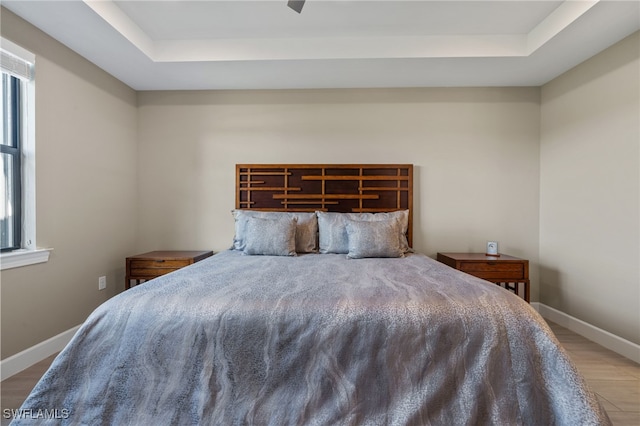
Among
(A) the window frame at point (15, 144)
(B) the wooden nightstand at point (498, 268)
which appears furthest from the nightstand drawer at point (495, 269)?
(A) the window frame at point (15, 144)

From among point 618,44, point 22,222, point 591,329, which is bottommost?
point 591,329

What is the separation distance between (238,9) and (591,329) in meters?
3.97

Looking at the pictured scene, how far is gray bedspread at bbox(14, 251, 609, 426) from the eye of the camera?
120 cm

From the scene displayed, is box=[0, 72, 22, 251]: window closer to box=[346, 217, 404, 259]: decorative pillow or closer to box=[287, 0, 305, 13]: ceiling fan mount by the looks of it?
box=[287, 0, 305, 13]: ceiling fan mount

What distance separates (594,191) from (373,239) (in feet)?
6.50

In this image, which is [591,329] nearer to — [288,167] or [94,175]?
[288,167]

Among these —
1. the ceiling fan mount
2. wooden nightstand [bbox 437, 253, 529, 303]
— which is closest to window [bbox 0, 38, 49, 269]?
the ceiling fan mount

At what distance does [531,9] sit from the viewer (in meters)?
2.22

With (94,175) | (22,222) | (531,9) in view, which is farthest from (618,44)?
(22,222)

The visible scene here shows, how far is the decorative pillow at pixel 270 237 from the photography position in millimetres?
2559

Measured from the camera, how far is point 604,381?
6.35 ft

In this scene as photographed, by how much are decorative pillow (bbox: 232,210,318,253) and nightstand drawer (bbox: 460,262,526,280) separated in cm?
141

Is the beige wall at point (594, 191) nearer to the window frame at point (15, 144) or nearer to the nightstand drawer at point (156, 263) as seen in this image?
the nightstand drawer at point (156, 263)

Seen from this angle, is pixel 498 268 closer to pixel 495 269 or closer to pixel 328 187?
pixel 495 269
